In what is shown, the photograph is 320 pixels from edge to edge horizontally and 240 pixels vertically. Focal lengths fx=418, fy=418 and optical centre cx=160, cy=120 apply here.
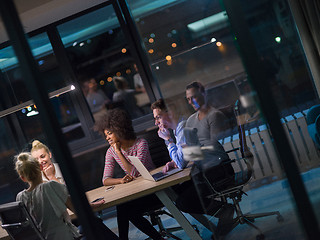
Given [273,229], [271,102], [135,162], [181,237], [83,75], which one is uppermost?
[83,75]

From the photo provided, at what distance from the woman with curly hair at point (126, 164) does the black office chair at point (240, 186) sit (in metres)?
1.33

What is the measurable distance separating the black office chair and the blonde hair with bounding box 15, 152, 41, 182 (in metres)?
1.44

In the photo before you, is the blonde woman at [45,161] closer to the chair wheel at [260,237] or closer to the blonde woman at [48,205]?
the blonde woman at [48,205]

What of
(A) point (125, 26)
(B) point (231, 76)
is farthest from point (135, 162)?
(A) point (125, 26)

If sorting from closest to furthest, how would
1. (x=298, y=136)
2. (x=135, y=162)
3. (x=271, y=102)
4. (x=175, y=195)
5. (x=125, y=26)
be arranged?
(x=271, y=102) → (x=298, y=136) → (x=135, y=162) → (x=175, y=195) → (x=125, y=26)

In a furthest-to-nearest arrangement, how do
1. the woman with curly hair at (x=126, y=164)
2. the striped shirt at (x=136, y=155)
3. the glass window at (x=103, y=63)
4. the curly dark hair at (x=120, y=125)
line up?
the glass window at (x=103, y=63)
the curly dark hair at (x=120, y=125)
the striped shirt at (x=136, y=155)
the woman with curly hair at (x=126, y=164)

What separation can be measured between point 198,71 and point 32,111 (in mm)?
4397

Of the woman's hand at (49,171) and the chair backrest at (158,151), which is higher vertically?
the woman's hand at (49,171)

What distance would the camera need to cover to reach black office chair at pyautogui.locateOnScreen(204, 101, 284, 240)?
2.60m

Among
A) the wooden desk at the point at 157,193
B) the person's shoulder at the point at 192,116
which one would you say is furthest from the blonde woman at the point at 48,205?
the person's shoulder at the point at 192,116

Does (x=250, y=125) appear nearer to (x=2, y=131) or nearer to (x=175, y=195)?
(x=175, y=195)

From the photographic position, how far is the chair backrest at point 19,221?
319cm

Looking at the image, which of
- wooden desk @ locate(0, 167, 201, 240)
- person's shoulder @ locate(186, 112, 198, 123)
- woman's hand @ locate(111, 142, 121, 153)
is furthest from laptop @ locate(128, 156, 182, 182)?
person's shoulder @ locate(186, 112, 198, 123)

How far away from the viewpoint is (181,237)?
433cm
